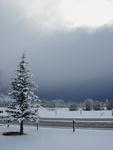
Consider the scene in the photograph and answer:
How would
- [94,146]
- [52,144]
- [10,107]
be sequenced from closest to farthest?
[94,146] → [52,144] → [10,107]

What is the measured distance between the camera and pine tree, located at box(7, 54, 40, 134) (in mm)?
22000

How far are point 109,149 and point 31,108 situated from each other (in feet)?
32.9

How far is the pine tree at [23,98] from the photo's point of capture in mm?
22000

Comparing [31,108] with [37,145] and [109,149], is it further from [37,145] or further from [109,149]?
[109,149]

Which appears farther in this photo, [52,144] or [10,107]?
[10,107]

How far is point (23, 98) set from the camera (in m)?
22.4

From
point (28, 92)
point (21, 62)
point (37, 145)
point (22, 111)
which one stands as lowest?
point (37, 145)

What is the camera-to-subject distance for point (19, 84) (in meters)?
22.2

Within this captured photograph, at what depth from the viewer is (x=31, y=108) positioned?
22156 millimetres

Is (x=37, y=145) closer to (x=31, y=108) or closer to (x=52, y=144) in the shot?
(x=52, y=144)

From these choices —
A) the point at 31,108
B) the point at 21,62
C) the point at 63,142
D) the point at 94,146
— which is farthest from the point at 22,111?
the point at 94,146

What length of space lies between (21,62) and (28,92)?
2.71 meters

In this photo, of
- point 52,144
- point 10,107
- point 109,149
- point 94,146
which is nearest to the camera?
point 109,149

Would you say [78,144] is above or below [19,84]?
below
